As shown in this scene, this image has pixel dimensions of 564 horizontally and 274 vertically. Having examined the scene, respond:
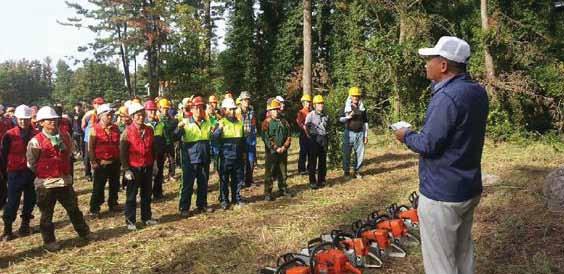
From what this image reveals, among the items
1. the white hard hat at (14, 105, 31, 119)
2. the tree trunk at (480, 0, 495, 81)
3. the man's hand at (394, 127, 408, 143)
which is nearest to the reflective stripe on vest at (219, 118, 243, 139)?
the white hard hat at (14, 105, 31, 119)

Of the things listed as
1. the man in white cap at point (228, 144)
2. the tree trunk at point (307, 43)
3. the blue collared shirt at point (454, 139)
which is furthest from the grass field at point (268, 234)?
the tree trunk at point (307, 43)

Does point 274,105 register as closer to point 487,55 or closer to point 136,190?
point 136,190

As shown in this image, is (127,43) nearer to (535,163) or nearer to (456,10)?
(456,10)

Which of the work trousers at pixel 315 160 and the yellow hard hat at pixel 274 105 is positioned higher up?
the yellow hard hat at pixel 274 105

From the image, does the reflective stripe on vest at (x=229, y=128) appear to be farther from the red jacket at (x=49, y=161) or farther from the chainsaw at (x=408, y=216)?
the chainsaw at (x=408, y=216)

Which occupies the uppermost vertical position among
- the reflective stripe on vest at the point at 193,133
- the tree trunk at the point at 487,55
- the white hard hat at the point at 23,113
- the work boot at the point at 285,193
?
the tree trunk at the point at 487,55

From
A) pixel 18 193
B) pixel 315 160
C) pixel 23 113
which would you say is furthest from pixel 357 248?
pixel 23 113

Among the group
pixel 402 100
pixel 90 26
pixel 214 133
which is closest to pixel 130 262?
pixel 214 133

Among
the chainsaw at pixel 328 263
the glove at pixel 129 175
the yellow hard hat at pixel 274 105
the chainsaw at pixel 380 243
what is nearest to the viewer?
the chainsaw at pixel 328 263

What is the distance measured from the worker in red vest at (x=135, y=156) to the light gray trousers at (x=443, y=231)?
4897 mm

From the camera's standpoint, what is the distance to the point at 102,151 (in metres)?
8.20

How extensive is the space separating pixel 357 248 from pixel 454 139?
2223 mm

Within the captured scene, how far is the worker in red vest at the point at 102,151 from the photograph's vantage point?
318 inches

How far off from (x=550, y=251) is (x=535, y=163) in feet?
21.5
